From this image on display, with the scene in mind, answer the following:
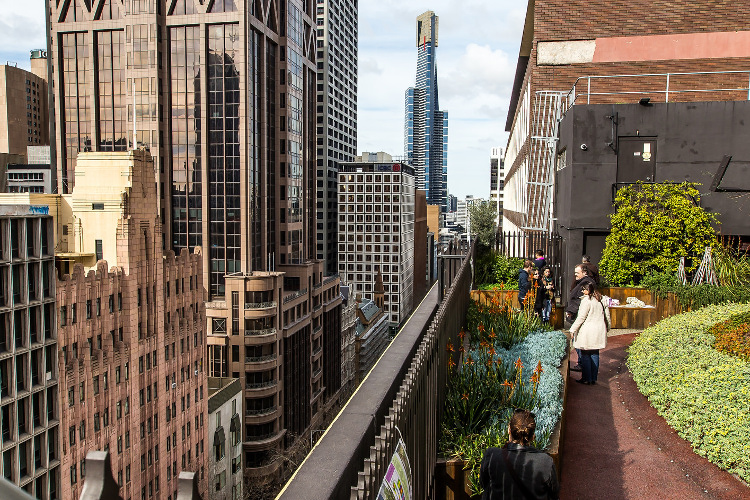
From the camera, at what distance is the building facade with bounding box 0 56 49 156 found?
140m

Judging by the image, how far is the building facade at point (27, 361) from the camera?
4753 cm

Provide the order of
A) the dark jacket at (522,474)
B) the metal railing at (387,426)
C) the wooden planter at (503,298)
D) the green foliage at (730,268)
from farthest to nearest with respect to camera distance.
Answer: the green foliage at (730,268), the wooden planter at (503,298), the dark jacket at (522,474), the metal railing at (387,426)

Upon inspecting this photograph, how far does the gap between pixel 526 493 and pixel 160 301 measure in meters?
61.5

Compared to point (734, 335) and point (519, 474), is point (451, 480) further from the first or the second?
point (734, 335)

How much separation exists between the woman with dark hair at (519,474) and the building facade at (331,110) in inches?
5398

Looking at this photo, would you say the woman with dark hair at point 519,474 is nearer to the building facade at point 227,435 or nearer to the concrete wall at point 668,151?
the concrete wall at point 668,151

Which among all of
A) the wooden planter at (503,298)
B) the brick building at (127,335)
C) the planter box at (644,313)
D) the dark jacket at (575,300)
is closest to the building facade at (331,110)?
the brick building at (127,335)

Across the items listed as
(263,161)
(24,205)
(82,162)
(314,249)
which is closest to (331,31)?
(314,249)

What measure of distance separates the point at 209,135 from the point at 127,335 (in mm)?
24042

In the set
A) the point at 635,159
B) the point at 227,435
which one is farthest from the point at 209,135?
the point at 635,159

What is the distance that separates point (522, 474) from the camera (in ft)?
13.2

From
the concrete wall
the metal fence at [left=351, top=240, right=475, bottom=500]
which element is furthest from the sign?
the concrete wall

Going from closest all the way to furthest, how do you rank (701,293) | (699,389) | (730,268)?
(699,389)
(701,293)
(730,268)

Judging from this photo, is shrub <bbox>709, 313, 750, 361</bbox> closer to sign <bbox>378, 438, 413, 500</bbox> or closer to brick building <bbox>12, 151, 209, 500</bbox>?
sign <bbox>378, 438, 413, 500</bbox>
